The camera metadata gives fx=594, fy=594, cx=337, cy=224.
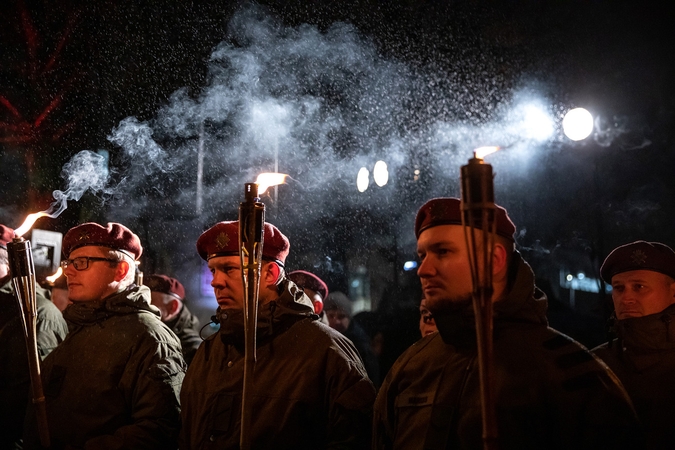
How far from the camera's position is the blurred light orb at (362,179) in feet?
43.5

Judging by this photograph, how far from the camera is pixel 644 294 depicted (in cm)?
382

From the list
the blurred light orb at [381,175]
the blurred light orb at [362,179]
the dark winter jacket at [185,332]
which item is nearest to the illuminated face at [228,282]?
the dark winter jacket at [185,332]

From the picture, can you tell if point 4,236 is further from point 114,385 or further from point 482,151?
point 482,151

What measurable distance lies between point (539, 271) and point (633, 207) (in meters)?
3.09

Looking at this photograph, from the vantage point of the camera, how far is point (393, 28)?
920 cm

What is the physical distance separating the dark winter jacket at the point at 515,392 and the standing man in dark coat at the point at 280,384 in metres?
0.32

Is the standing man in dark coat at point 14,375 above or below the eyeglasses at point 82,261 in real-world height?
below

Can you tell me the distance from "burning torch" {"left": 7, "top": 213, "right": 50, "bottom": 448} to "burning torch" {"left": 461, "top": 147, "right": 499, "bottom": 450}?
208cm

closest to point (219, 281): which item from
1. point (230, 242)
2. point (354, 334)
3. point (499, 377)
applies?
point (230, 242)

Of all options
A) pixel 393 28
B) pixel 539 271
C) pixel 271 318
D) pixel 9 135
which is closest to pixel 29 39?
pixel 9 135

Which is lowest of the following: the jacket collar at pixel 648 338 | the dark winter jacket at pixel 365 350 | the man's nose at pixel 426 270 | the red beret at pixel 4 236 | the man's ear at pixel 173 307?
the dark winter jacket at pixel 365 350

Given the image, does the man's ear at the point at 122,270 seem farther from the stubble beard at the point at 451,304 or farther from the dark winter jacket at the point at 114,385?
the stubble beard at the point at 451,304

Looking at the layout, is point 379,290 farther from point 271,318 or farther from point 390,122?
point 271,318

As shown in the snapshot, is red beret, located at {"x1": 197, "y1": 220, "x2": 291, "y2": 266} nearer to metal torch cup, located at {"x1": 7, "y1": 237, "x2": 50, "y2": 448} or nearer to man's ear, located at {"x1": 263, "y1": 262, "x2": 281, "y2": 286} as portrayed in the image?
man's ear, located at {"x1": 263, "y1": 262, "x2": 281, "y2": 286}
